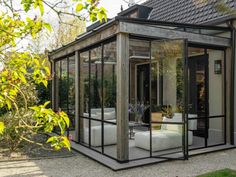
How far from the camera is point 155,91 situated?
24.5ft

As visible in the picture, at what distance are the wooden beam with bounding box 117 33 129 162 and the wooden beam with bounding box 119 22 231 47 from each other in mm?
209

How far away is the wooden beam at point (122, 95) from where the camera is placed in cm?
611

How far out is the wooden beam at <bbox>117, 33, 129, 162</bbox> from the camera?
20.0 feet

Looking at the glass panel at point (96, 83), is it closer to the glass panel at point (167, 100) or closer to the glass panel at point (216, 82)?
the glass panel at point (167, 100)

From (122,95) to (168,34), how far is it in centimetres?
202

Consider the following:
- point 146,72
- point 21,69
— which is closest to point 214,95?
point 146,72

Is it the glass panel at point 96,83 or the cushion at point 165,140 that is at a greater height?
the glass panel at point 96,83

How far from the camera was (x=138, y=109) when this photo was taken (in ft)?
37.3

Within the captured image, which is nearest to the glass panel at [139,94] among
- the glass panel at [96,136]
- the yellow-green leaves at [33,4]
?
the glass panel at [96,136]

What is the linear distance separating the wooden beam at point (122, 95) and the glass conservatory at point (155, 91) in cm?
2

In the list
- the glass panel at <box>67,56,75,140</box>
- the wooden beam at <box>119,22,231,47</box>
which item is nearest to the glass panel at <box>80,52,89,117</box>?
the glass panel at <box>67,56,75,140</box>

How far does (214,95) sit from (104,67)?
3613 millimetres

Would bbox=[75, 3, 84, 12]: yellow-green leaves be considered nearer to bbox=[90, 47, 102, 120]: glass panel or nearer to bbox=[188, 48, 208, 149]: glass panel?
bbox=[90, 47, 102, 120]: glass panel

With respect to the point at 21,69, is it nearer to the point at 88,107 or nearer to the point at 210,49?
the point at 88,107
